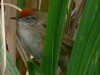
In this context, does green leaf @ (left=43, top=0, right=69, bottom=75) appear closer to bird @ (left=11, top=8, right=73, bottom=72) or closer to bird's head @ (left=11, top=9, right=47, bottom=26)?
bird @ (left=11, top=8, right=73, bottom=72)

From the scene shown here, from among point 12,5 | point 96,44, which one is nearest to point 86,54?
point 96,44

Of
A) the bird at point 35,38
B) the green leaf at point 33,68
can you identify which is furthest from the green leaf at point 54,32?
the bird at point 35,38

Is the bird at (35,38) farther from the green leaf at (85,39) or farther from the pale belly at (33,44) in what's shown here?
the green leaf at (85,39)

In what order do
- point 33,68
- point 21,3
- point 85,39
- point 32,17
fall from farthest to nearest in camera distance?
point 32,17 < point 21,3 < point 33,68 < point 85,39

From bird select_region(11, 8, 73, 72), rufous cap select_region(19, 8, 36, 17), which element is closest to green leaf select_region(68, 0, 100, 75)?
bird select_region(11, 8, 73, 72)

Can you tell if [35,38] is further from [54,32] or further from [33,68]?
[54,32]

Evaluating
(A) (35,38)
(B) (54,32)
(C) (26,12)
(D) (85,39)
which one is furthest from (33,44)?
(D) (85,39)

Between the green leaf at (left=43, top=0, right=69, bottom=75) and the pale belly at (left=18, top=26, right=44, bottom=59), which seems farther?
the pale belly at (left=18, top=26, right=44, bottom=59)

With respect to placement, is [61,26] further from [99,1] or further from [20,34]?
[20,34]

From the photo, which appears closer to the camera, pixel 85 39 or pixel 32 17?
pixel 85 39
